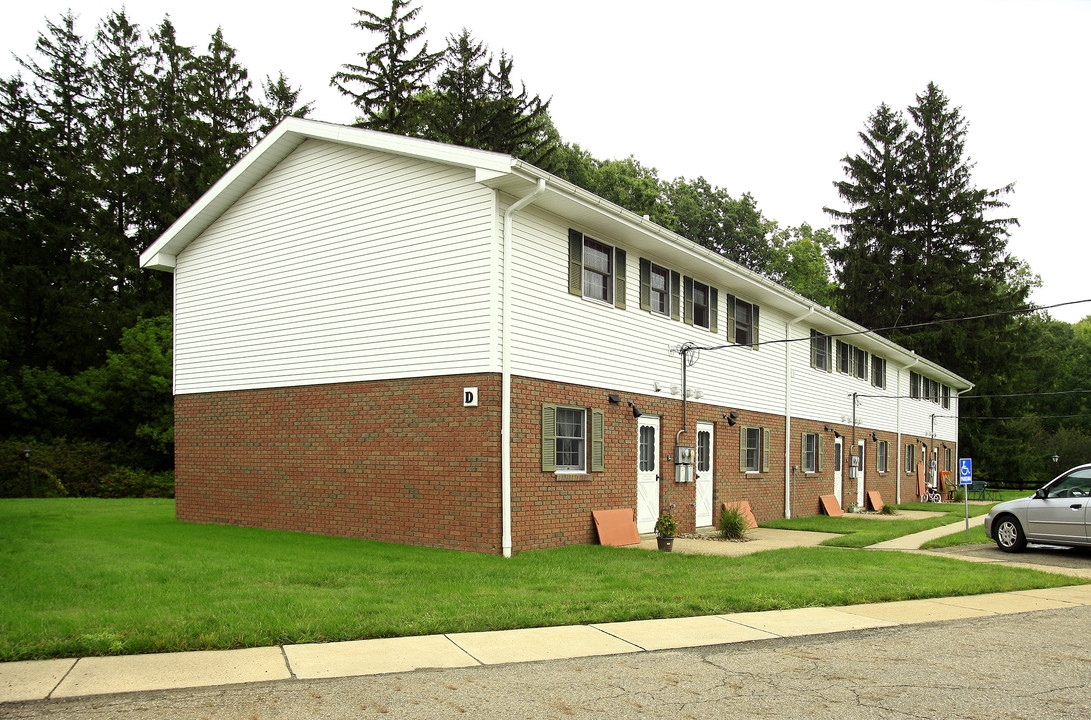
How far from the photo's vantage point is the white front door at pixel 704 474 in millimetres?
17875

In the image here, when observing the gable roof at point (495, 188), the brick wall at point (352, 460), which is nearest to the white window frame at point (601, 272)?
Result: the gable roof at point (495, 188)

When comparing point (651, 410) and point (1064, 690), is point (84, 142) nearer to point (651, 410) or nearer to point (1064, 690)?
point (651, 410)

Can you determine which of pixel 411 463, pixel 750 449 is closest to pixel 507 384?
pixel 411 463

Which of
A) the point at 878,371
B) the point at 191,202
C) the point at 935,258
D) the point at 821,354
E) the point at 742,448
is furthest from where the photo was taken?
the point at 935,258

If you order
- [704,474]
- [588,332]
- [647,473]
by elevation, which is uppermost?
[588,332]

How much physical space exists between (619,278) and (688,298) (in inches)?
114

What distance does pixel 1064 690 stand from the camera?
5.86 metres

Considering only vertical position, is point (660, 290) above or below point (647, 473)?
above

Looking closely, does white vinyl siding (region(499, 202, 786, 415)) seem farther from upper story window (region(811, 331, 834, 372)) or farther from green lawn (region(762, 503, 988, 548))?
upper story window (region(811, 331, 834, 372))

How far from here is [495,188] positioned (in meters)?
12.7

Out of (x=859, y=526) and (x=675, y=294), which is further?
(x=859, y=526)

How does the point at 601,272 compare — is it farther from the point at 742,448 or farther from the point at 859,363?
the point at 859,363

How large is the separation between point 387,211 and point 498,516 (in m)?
5.49

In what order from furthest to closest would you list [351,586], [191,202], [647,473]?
[191,202]
[647,473]
[351,586]
